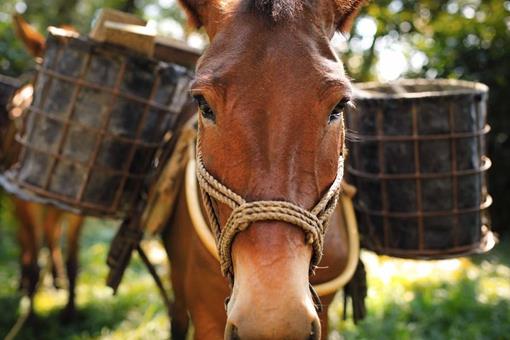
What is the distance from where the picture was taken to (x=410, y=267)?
6.56m

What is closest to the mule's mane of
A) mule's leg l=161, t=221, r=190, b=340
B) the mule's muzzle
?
the mule's muzzle

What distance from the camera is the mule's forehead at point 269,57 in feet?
5.32

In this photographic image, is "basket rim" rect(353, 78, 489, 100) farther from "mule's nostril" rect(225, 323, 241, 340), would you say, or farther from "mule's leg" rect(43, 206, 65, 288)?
"mule's leg" rect(43, 206, 65, 288)

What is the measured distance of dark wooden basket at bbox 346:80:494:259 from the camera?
268 cm

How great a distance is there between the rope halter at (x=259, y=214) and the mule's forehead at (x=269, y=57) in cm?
31

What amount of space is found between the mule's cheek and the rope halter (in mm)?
29

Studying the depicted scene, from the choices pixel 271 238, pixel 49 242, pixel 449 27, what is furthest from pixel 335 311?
pixel 449 27

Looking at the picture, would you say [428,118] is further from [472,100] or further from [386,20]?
[386,20]

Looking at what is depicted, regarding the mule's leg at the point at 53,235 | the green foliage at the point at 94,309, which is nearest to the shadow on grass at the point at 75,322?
the green foliage at the point at 94,309

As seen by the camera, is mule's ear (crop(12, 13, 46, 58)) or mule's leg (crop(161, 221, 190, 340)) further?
mule's ear (crop(12, 13, 46, 58))

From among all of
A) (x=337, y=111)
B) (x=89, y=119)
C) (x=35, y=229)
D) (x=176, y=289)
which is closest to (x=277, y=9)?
(x=337, y=111)

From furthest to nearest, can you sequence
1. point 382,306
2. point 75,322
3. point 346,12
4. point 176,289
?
point 75,322 < point 382,306 < point 176,289 < point 346,12

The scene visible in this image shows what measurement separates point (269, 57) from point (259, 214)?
0.51 meters

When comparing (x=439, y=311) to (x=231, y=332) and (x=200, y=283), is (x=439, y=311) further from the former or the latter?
(x=231, y=332)
